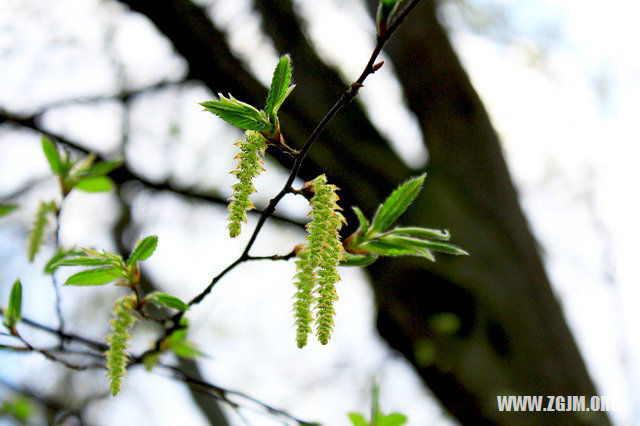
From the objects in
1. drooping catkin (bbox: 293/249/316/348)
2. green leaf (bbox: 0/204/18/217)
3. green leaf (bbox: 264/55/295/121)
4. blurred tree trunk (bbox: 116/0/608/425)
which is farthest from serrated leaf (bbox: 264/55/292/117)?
blurred tree trunk (bbox: 116/0/608/425)

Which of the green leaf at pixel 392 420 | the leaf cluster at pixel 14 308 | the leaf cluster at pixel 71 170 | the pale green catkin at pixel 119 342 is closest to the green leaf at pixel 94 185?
the leaf cluster at pixel 71 170

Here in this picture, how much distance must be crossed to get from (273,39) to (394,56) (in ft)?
1.71

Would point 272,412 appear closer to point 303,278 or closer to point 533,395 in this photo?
point 303,278

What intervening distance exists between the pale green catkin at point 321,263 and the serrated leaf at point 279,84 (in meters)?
0.10

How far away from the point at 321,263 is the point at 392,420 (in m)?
0.42

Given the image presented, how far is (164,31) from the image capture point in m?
1.56

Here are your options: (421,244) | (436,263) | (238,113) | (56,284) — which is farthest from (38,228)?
(436,263)

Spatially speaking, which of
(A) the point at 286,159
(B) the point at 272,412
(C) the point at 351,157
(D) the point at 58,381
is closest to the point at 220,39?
(A) the point at 286,159

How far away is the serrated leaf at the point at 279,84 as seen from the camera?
496mm

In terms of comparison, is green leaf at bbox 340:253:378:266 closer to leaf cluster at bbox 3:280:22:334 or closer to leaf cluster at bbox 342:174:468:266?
leaf cluster at bbox 342:174:468:266

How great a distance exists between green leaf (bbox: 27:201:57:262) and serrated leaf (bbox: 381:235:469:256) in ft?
1.77

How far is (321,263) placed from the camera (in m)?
0.52

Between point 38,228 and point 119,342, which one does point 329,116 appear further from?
point 38,228

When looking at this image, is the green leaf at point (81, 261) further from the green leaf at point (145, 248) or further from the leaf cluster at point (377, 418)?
the leaf cluster at point (377, 418)
